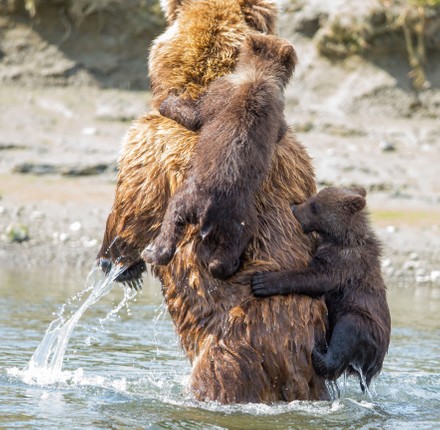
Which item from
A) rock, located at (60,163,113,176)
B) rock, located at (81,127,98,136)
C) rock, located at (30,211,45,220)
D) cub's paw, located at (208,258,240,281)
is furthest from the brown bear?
rock, located at (81,127,98,136)

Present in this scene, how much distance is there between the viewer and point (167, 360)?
8.70 meters

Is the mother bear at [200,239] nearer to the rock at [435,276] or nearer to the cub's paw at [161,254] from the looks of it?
the cub's paw at [161,254]

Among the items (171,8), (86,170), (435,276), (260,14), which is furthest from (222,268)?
(86,170)

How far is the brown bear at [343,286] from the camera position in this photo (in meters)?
5.97

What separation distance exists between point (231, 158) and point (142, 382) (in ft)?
7.49

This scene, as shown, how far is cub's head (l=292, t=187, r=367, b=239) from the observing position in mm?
6176

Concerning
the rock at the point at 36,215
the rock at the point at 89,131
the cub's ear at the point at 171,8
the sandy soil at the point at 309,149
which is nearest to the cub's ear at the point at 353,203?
the cub's ear at the point at 171,8

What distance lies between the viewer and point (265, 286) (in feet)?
19.2

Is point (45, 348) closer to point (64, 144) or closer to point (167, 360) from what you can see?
point (167, 360)

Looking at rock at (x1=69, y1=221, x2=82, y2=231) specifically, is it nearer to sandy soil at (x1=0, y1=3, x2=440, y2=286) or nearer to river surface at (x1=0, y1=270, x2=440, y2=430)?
sandy soil at (x1=0, y1=3, x2=440, y2=286)

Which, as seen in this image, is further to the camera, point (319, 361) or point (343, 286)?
point (343, 286)

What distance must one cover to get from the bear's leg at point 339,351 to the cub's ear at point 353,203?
0.85 m

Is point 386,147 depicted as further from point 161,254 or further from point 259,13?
point 161,254

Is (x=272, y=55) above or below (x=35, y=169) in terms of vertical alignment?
above
